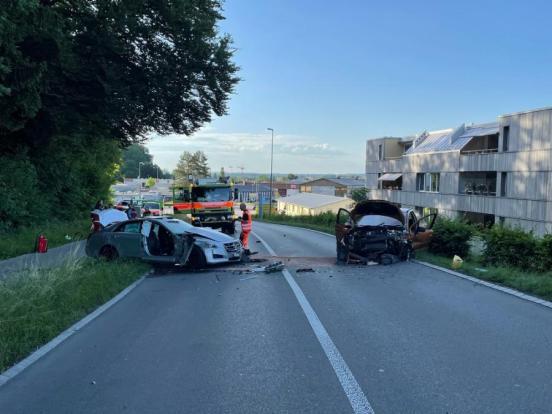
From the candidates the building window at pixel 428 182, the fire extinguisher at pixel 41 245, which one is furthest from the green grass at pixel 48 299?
the building window at pixel 428 182

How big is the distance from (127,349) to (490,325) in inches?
192

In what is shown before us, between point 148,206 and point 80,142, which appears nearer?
point 80,142

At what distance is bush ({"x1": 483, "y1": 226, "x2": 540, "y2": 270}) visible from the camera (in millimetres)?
12602

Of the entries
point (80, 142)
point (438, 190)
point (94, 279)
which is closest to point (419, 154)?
point (438, 190)

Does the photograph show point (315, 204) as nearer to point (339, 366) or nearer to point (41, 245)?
point (41, 245)

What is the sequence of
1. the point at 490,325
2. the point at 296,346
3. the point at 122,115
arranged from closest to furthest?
the point at 296,346 → the point at 490,325 → the point at 122,115

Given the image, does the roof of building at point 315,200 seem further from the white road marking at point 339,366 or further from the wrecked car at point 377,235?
the white road marking at point 339,366

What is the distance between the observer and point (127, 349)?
622 cm

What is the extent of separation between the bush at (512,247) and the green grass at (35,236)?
45.5 ft

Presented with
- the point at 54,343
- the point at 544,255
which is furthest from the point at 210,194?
the point at 54,343

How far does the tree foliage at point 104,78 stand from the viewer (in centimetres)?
1681

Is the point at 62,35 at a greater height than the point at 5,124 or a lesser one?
greater

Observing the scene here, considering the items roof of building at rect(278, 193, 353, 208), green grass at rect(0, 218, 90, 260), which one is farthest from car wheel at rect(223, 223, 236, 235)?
roof of building at rect(278, 193, 353, 208)

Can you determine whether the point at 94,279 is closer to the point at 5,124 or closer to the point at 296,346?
the point at 296,346
